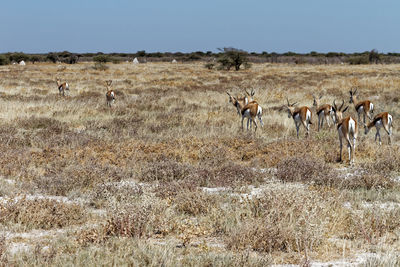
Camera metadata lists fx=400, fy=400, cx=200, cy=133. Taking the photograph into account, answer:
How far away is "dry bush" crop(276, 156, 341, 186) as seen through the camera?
296 inches

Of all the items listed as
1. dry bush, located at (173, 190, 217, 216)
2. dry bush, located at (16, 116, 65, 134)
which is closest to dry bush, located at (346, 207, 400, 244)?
dry bush, located at (173, 190, 217, 216)

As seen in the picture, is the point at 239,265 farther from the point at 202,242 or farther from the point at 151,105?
the point at 151,105

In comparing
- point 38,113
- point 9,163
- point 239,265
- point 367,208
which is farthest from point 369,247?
point 38,113

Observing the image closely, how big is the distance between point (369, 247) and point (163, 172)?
426 cm

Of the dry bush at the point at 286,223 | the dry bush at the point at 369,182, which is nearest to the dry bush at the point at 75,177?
the dry bush at the point at 286,223

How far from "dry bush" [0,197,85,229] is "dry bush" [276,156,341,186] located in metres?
3.83

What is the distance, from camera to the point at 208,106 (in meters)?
19.1

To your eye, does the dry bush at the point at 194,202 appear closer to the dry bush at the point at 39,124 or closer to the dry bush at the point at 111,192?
the dry bush at the point at 111,192

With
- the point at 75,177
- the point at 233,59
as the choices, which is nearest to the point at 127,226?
the point at 75,177

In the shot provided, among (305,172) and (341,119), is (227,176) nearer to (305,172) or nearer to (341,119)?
(305,172)

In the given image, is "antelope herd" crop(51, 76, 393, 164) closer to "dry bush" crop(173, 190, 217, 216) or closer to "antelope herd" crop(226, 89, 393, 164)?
"antelope herd" crop(226, 89, 393, 164)

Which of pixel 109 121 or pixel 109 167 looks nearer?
pixel 109 167

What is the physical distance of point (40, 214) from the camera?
214 inches

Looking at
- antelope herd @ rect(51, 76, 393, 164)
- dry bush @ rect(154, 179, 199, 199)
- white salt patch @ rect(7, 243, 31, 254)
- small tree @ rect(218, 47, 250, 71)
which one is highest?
small tree @ rect(218, 47, 250, 71)
